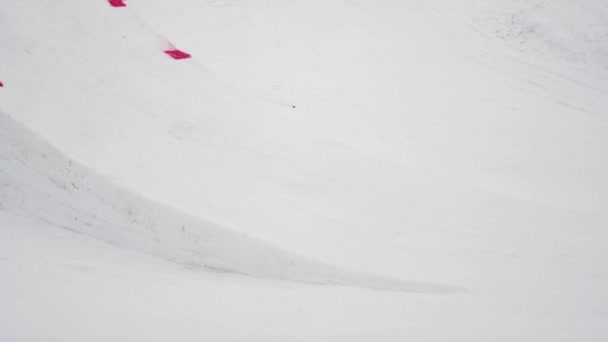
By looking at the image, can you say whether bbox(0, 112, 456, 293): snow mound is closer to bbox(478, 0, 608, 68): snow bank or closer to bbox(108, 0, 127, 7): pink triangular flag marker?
bbox(108, 0, 127, 7): pink triangular flag marker

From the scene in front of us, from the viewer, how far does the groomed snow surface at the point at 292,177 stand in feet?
8.15

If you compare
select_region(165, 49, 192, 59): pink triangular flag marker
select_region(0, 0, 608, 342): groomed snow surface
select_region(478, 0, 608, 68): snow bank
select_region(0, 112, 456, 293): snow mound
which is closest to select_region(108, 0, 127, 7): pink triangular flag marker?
select_region(0, 0, 608, 342): groomed snow surface

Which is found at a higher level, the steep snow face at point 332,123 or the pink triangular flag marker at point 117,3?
the pink triangular flag marker at point 117,3

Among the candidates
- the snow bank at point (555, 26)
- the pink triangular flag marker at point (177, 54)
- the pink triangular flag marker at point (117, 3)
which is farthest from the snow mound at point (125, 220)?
the snow bank at point (555, 26)

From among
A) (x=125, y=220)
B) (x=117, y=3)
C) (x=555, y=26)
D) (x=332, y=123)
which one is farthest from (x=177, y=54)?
(x=555, y=26)

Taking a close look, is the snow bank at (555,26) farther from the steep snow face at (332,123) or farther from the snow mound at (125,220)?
the snow mound at (125,220)

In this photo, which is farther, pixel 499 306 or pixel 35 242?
pixel 35 242

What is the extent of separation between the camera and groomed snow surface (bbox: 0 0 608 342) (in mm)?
2484

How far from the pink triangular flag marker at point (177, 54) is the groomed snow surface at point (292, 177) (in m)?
0.01

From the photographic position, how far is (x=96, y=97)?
129 inches

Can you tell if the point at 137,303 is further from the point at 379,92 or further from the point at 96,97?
the point at 379,92

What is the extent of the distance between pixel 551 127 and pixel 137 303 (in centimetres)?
308

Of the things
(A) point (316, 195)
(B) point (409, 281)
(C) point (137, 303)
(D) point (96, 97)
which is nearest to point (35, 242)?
(C) point (137, 303)

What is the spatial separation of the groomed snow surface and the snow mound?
0.01 metres
